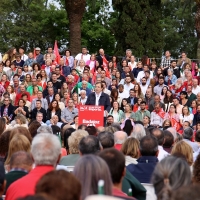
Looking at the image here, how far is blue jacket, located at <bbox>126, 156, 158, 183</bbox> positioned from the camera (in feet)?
24.2

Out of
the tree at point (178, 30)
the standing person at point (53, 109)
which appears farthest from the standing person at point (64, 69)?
the tree at point (178, 30)

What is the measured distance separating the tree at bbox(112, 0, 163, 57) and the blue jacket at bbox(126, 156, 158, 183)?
27414 mm

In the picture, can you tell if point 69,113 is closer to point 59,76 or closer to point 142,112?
point 142,112

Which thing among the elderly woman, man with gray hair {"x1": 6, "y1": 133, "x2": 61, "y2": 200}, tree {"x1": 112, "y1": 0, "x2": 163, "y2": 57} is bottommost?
man with gray hair {"x1": 6, "y1": 133, "x2": 61, "y2": 200}

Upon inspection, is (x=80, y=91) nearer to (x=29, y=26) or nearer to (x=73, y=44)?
(x=73, y=44)

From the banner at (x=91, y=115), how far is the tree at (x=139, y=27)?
1839 centimetres

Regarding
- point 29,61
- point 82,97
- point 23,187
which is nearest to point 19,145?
point 23,187

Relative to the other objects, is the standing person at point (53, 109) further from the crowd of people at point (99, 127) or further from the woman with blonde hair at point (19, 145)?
the woman with blonde hair at point (19, 145)

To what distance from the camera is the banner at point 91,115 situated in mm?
16328

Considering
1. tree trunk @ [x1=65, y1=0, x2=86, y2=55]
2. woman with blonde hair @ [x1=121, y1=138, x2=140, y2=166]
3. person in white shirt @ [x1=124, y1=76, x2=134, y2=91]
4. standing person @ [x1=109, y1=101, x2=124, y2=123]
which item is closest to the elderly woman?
person in white shirt @ [x1=124, y1=76, x2=134, y2=91]

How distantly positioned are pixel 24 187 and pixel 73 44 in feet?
84.7

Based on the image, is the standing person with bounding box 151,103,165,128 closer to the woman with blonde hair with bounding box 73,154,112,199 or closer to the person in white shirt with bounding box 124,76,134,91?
the person in white shirt with bounding box 124,76,134,91

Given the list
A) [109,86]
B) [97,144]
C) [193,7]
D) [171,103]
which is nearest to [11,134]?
[97,144]

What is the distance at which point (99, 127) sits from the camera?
13617 mm
